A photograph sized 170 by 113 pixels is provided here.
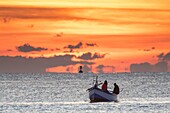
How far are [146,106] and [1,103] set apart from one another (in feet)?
60.7

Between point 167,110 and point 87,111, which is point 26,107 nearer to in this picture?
point 87,111

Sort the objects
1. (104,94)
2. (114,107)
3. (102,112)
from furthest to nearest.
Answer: (104,94) → (114,107) → (102,112)

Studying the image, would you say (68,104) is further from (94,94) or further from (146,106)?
(146,106)

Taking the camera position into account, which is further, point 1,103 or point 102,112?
point 1,103

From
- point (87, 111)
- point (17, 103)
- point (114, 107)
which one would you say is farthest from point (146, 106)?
point (17, 103)

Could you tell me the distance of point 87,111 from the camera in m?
72.0

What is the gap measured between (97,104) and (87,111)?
30.4 feet

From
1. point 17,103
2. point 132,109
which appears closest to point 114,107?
point 132,109

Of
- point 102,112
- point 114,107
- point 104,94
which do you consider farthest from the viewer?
point 104,94

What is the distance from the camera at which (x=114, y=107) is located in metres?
77.2

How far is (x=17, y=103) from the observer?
8619 cm

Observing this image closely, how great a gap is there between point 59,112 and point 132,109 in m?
8.39

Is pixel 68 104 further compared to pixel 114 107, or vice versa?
pixel 68 104

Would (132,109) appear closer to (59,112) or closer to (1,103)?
(59,112)
